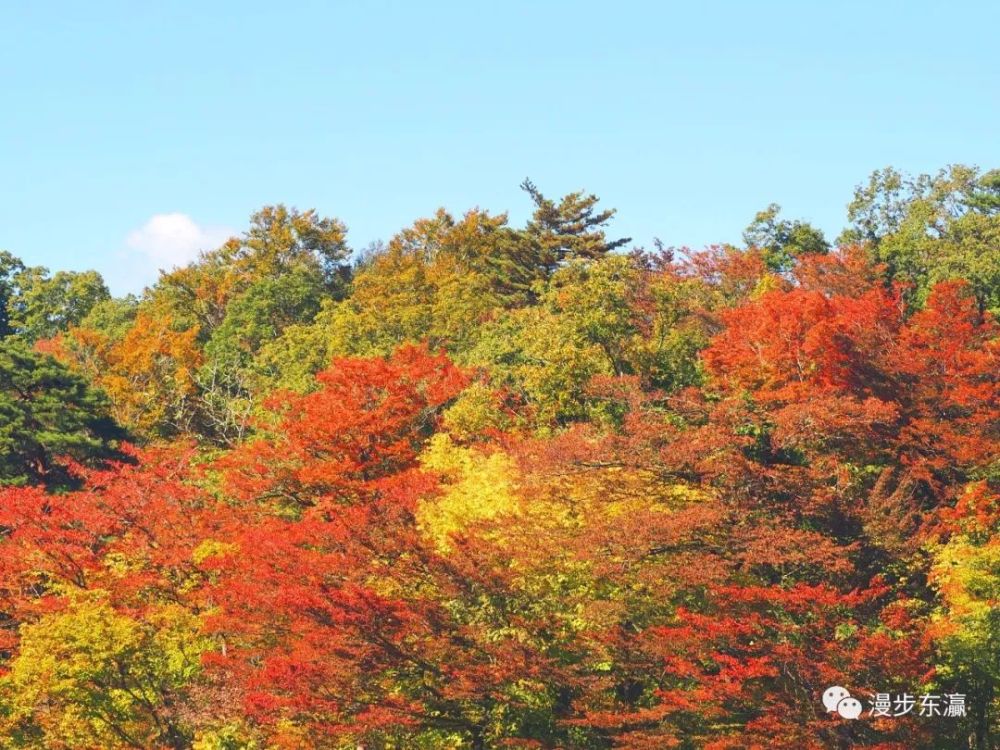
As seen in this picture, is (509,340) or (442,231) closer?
(509,340)

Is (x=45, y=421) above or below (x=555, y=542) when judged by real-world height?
above

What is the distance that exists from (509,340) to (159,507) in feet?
35.5

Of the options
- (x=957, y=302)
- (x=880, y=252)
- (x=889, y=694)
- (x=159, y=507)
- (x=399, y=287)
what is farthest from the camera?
(x=399, y=287)

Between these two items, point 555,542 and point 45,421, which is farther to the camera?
point 45,421

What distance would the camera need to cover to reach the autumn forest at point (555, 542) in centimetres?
1898

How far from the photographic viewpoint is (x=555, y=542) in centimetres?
2058

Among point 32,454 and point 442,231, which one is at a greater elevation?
point 442,231

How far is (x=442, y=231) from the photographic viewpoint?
62.5 metres

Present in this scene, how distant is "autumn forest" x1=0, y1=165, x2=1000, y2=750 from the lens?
1898 centimetres

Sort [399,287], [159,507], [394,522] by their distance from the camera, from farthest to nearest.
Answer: [399,287]
[159,507]
[394,522]

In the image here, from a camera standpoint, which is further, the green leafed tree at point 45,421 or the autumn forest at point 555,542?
the green leafed tree at point 45,421

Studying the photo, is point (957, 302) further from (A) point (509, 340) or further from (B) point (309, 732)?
(B) point (309, 732)

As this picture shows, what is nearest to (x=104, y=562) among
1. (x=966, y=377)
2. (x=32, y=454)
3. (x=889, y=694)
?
(x=32, y=454)

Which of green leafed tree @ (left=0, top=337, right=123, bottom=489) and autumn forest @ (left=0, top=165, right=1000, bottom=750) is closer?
autumn forest @ (left=0, top=165, right=1000, bottom=750)
